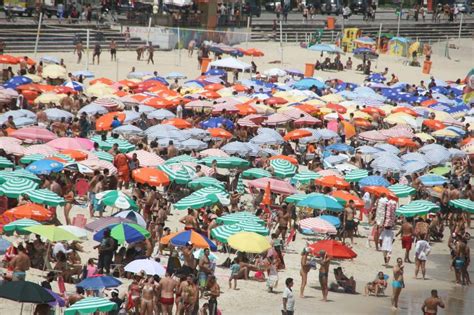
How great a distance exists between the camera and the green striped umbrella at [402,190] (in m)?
29.3

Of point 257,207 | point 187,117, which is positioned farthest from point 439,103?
point 257,207

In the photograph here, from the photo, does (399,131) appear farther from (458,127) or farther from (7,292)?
(7,292)

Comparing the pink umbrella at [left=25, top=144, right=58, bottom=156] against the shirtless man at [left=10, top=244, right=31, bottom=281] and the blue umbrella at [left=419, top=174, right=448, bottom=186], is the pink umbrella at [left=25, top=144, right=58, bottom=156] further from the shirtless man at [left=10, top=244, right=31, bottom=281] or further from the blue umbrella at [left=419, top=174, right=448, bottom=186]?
the blue umbrella at [left=419, top=174, right=448, bottom=186]

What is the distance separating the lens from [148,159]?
94.9 ft

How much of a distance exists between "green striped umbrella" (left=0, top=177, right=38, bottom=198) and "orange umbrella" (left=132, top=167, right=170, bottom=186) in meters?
3.33

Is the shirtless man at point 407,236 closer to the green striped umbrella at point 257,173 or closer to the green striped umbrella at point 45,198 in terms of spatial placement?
the green striped umbrella at point 257,173

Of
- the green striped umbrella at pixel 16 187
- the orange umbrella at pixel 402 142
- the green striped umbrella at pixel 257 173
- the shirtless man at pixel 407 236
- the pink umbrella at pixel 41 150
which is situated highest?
the green striped umbrella at pixel 16 187

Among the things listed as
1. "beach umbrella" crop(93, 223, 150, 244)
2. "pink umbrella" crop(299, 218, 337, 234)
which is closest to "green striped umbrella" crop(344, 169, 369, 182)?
"pink umbrella" crop(299, 218, 337, 234)

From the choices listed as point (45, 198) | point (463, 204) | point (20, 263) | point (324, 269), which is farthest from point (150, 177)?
point (463, 204)

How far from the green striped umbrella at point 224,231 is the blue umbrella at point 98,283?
4.46 meters

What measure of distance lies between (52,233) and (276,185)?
8255 millimetres

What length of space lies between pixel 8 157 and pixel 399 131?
45.0 ft

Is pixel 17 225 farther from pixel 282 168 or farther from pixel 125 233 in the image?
pixel 282 168

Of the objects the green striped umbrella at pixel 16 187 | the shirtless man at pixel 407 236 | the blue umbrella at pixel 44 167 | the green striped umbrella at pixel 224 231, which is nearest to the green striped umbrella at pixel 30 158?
the blue umbrella at pixel 44 167
